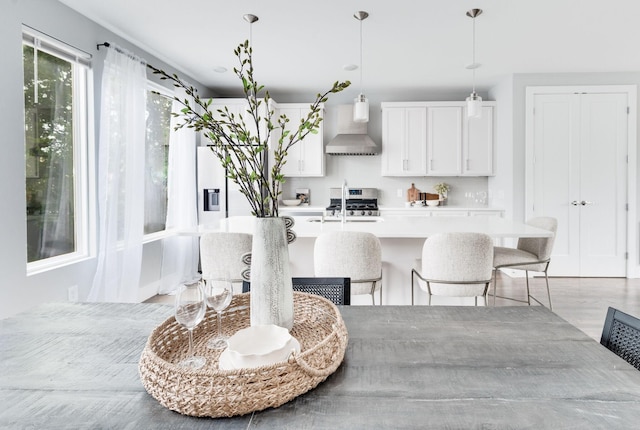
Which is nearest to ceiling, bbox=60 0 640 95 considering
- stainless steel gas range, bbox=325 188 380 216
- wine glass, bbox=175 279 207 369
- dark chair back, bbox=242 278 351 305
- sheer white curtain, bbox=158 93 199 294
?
sheer white curtain, bbox=158 93 199 294

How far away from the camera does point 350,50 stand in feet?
13.4

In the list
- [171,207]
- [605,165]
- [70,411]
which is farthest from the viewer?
[605,165]

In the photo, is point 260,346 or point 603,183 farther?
point 603,183

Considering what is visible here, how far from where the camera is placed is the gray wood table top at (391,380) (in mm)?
727

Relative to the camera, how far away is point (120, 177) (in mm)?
3459

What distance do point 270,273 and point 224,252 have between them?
1596 mm

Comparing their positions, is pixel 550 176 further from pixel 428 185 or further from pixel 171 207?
pixel 171 207

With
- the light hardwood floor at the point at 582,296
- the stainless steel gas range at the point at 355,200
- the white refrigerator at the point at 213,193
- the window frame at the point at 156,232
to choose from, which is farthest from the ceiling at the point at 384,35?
the light hardwood floor at the point at 582,296

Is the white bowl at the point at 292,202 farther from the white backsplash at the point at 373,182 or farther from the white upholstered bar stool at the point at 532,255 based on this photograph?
the white upholstered bar stool at the point at 532,255

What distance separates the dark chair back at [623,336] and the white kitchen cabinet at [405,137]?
465 cm

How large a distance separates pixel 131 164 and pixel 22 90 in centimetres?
106

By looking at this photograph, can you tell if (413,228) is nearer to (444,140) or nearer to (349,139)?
(349,139)

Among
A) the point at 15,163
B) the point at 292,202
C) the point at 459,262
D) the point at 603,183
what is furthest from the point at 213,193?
the point at 603,183

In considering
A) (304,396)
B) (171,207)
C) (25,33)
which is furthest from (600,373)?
(171,207)
